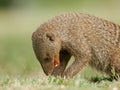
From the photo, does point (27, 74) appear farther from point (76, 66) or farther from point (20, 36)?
point (20, 36)

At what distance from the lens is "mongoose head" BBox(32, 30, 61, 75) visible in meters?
8.94

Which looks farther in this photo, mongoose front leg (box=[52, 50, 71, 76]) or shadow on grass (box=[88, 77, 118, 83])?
mongoose front leg (box=[52, 50, 71, 76])

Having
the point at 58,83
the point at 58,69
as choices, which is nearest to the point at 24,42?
the point at 58,69

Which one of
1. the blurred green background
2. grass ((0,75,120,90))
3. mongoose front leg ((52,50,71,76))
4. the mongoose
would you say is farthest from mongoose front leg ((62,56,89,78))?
the blurred green background

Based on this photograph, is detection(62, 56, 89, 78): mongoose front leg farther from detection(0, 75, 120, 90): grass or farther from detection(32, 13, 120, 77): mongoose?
detection(0, 75, 120, 90): grass

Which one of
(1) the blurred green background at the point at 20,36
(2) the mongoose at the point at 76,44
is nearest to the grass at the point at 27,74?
(1) the blurred green background at the point at 20,36

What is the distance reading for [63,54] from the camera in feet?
30.3

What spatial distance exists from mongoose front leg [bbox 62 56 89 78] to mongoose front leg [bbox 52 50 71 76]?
19 centimetres

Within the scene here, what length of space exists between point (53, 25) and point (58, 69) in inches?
24.7

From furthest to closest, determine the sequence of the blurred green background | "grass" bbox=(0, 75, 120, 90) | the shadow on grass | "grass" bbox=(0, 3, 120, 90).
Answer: the blurred green background < the shadow on grass < "grass" bbox=(0, 3, 120, 90) < "grass" bbox=(0, 75, 120, 90)

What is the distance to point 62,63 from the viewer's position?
9.29m

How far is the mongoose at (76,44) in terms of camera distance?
29.5ft

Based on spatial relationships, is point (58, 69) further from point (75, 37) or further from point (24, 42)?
point (24, 42)

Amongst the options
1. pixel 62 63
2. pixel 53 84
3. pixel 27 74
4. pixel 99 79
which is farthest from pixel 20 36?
pixel 53 84
